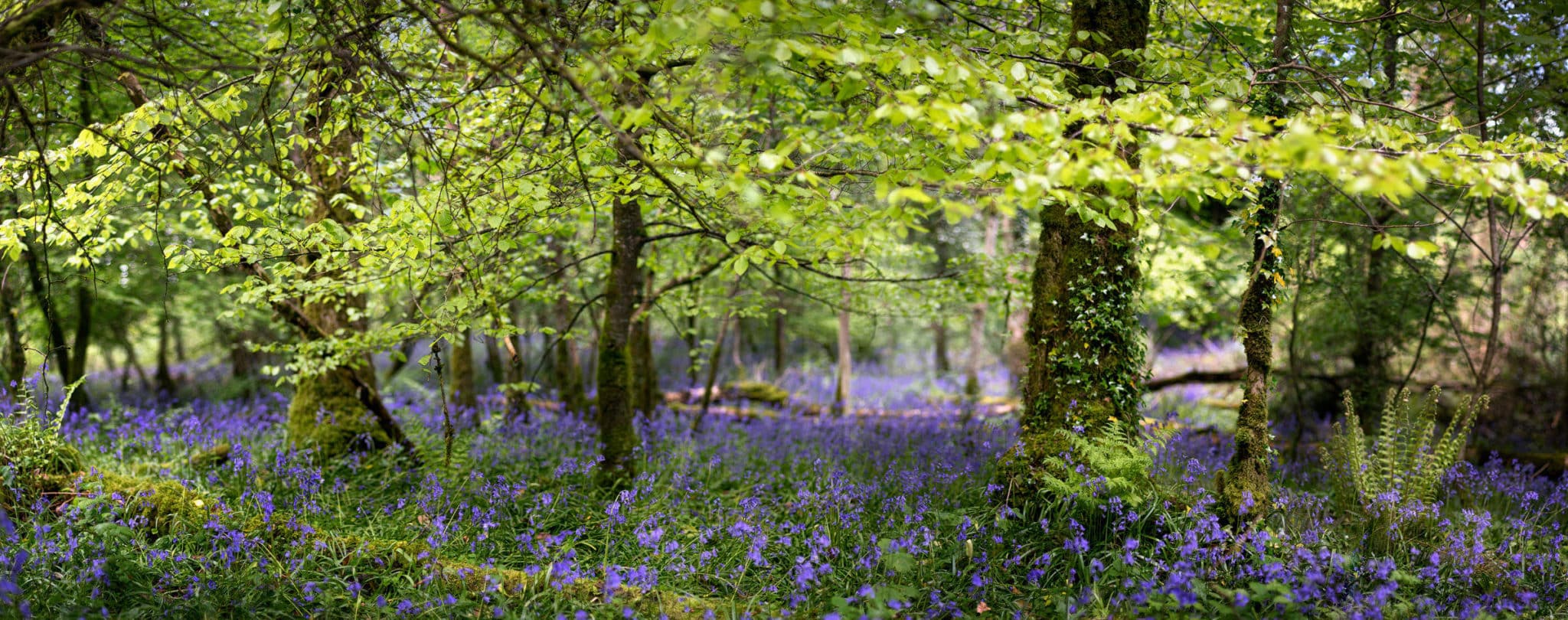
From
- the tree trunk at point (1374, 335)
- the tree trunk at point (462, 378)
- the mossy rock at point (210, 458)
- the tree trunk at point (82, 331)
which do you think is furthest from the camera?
the tree trunk at point (82, 331)

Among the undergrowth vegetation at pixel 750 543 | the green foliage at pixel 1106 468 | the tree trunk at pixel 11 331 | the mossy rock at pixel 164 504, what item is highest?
the tree trunk at pixel 11 331

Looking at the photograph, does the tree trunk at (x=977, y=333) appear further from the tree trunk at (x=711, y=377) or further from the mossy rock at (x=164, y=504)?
the mossy rock at (x=164, y=504)

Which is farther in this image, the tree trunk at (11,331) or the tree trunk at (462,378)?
the tree trunk at (462,378)

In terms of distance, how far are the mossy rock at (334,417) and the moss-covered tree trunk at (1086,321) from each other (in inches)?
206

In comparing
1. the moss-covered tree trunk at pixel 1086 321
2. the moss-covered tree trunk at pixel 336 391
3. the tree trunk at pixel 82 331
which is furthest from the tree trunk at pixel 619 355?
the tree trunk at pixel 82 331

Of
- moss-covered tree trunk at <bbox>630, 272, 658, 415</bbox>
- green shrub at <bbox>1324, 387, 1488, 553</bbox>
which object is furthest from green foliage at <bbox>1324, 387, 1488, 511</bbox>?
moss-covered tree trunk at <bbox>630, 272, 658, 415</bbox>

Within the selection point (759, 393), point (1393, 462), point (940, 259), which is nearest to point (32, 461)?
point (1393, 462)

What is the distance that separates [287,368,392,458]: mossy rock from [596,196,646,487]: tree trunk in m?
2.12

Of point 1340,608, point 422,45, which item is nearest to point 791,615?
point 1340,608

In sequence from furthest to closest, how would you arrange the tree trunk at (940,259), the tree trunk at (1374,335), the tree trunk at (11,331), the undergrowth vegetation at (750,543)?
the tree trunk at (940,259), the tree trunk at (1374,335), the tree trunk at (11,331), the undergrowth vegetation at (750,543)

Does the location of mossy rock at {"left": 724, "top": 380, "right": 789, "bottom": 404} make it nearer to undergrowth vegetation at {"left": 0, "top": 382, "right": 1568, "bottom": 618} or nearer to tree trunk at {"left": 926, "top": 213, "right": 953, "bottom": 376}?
tree trunk at {"left": 926, "top": 213, "right": 953, "bottom": 376}

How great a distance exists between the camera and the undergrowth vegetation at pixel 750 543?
11.4ft

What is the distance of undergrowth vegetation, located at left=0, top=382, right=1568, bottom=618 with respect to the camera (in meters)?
3.49

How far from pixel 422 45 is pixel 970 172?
4045mm
